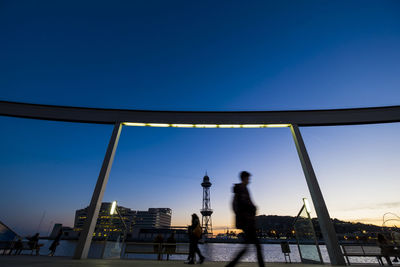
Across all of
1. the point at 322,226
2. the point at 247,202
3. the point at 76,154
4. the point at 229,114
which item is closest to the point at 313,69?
the point at 229,114

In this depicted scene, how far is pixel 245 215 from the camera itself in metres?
2.14

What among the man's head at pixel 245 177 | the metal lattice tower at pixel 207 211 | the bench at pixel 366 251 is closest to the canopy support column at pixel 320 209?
the bench at pixel 366 251

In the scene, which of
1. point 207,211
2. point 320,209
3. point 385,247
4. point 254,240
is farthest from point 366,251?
point 207,211

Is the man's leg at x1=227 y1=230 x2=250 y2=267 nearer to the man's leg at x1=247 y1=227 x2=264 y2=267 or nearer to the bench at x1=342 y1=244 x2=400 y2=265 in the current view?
the man's leg at x1=247 y1=227 x2=264 y2=267

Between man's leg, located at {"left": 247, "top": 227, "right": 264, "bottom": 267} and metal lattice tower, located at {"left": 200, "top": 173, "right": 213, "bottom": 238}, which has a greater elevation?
metal lattice tower, located at {"left": 200, "top": 173, "right": 213, "bottom": 238}

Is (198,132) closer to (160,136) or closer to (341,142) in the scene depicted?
(160,136)

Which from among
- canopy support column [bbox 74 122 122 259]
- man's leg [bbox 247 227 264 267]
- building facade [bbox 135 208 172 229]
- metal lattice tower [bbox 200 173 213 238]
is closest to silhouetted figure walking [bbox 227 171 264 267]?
man's leg [bbox 247 227 264 267]

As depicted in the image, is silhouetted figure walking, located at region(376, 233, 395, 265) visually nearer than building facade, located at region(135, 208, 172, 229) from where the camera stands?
Yes

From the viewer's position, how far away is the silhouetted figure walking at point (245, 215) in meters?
2.03

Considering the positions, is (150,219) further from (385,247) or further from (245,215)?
(245,215)

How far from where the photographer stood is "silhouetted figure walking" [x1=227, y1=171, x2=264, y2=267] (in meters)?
2.03

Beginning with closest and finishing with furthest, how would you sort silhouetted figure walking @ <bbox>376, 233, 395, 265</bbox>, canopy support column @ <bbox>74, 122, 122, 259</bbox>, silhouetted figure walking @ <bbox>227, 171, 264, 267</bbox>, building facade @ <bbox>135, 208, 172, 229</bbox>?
1. silhouetted figure walking @ <bbox>227, 171, 264, 267</bbox>
2. canopy support column @ <bbox>74, 122, 122, 259</bbox>
3. silhouetted figure walking @ <bbox>376, 233, 395, 265</bbox>
4. building facade @ <bbox>135, 208, 172, 229</bbox>

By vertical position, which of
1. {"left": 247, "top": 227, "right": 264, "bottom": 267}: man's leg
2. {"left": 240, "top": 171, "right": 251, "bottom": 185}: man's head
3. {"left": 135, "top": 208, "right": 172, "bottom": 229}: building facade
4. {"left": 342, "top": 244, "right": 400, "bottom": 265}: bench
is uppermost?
{"left": 135, "top": 208, "right": 172, "bottom": 229}: building facade

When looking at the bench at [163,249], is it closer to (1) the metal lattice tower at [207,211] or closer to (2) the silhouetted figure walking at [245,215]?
(2) the silhouetted figure walking at [245,215]
